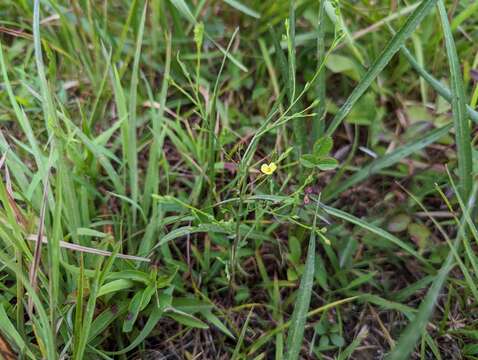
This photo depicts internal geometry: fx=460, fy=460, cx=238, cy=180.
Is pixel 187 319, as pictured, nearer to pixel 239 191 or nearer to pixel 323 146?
pixel 239 191

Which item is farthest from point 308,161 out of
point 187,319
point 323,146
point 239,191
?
point 187,319

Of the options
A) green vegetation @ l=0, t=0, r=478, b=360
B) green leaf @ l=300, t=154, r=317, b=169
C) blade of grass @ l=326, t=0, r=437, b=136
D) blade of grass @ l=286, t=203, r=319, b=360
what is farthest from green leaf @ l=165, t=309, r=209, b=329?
blade of grass @ l=326, t=0, r=437, b=136

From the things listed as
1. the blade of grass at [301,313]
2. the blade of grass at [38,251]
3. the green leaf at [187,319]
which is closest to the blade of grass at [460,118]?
the blade of grass at [301,313]

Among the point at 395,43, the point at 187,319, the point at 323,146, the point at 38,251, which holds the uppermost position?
the point at 395,43

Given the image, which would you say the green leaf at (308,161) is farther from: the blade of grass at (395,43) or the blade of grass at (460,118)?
the blade of grass at (460,118)

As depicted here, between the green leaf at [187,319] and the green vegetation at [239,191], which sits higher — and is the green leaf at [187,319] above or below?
below

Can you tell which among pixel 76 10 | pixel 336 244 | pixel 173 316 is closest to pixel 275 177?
pixel 336 244

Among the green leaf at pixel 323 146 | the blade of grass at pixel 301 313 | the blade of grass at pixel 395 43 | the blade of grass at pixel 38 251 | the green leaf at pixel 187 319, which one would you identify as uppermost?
the blade of grass at pixel 395 43

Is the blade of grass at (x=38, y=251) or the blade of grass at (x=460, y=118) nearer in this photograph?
the blade of grass at (x=38, y=251)

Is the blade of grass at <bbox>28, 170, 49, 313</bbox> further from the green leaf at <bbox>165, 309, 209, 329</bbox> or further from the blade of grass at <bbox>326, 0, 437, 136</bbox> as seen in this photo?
the blade of grass at <bbox>326, 0, 437, 136</bbox>
